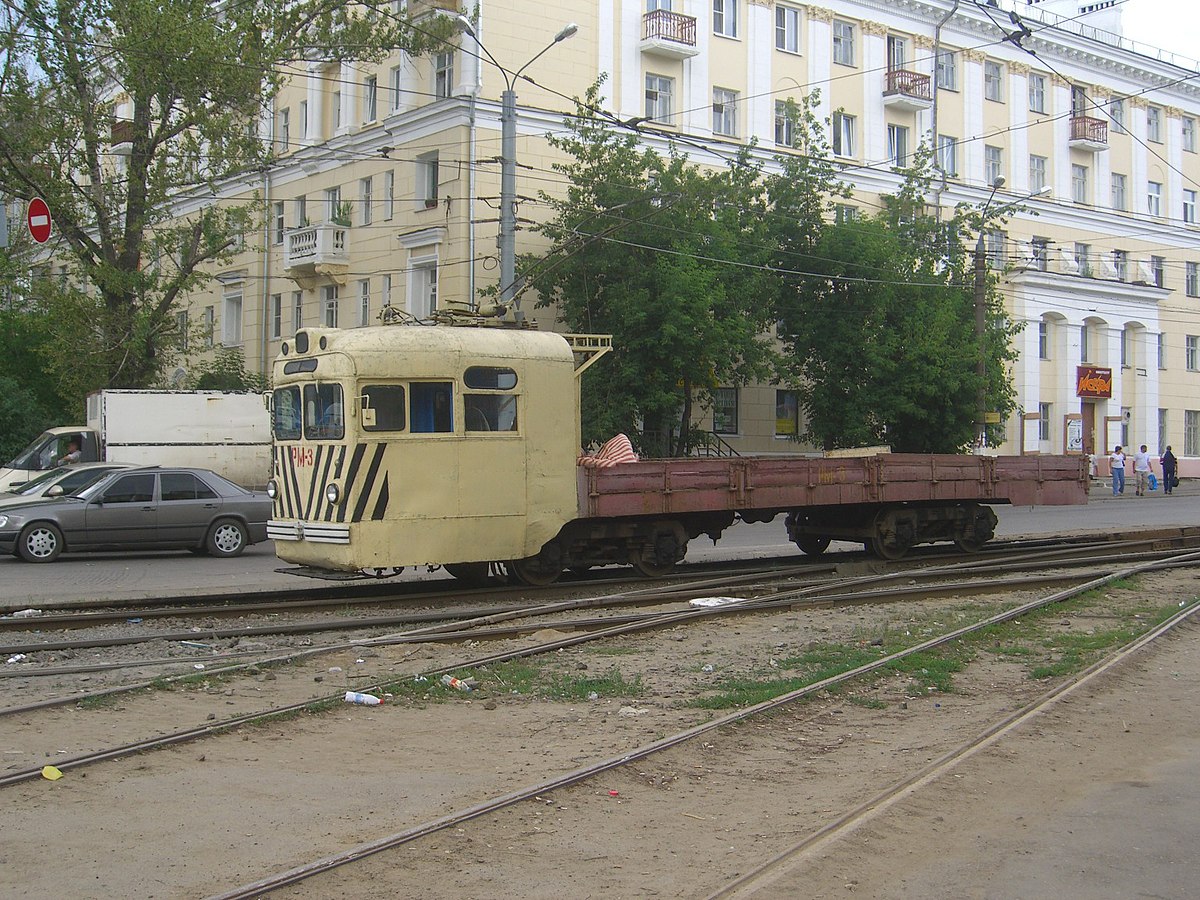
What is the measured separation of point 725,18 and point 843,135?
6.12 m

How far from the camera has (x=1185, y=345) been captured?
2108 inches

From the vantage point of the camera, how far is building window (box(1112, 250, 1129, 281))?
50625mm

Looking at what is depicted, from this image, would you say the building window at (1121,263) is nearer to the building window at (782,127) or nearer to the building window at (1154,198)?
the building window at (1154,198)

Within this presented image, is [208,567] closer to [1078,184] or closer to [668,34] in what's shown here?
[668,34]

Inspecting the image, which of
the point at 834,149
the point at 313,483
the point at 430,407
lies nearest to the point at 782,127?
the point at 834,149

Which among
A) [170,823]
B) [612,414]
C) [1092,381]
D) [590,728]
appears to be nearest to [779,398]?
[612,414]

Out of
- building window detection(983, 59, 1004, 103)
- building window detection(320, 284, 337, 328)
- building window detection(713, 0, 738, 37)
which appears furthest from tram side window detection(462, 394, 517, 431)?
building window detection(983, 59, 1004, 103)

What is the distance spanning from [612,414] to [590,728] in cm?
2297

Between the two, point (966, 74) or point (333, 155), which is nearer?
point (333, 155)

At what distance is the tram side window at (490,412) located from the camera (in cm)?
1373

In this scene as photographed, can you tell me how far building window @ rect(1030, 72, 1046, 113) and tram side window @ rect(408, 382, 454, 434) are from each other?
131ft

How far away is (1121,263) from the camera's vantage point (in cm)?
5075

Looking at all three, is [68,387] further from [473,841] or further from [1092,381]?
[1092,381]

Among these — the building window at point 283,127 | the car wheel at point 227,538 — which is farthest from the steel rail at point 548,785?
the building window at point 283,127
